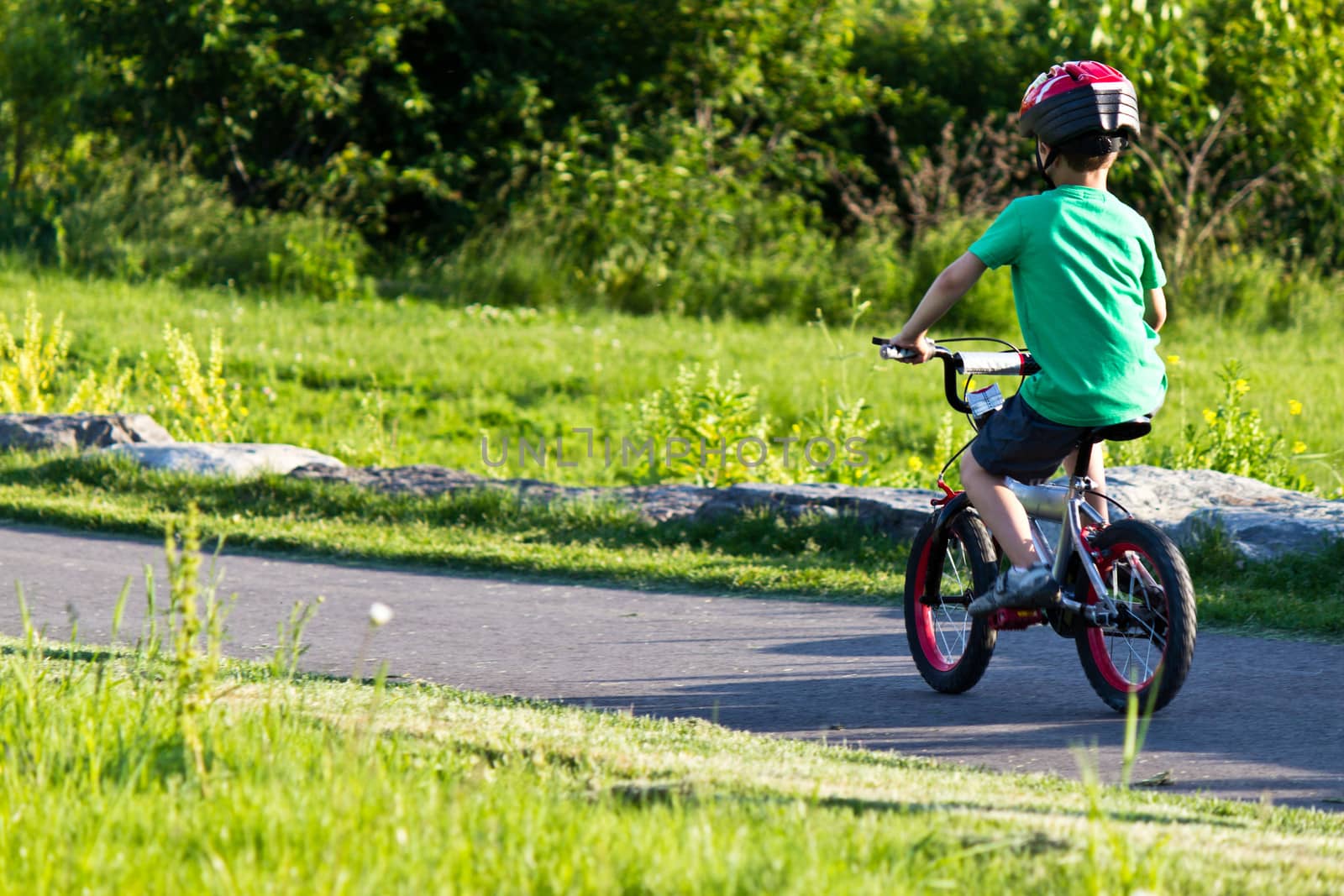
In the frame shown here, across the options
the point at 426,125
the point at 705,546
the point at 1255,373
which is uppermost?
the point at 426,125

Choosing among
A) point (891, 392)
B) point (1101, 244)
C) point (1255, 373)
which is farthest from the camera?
point (1255, 373)

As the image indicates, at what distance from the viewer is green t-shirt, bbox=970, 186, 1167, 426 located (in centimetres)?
453

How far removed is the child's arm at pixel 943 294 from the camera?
4.55m

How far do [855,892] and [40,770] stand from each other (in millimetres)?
1727

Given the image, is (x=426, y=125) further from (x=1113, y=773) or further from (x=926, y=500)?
(x=1113, y=773)

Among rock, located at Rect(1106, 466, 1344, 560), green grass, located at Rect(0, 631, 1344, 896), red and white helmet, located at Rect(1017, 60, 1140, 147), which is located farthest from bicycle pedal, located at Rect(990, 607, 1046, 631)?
rock, located at Rect(1106, 466, 1344, 560)

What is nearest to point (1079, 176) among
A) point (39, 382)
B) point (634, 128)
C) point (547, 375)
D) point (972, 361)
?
point (972, 361)

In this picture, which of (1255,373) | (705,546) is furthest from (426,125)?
(705,546)

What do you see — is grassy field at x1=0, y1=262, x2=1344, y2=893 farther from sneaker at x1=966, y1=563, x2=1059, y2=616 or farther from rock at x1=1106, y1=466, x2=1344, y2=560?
sneaker at x1=966, y1=563, x2=1059, y2=616

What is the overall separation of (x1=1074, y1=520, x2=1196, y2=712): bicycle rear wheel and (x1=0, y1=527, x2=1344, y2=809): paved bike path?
4.8 inches

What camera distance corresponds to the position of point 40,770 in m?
3.25

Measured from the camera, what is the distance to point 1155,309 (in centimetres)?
488

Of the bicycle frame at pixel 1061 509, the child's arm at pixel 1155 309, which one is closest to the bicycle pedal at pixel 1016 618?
the bicycle frame at pixel 1061 509

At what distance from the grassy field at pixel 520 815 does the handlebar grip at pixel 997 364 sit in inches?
50.1
